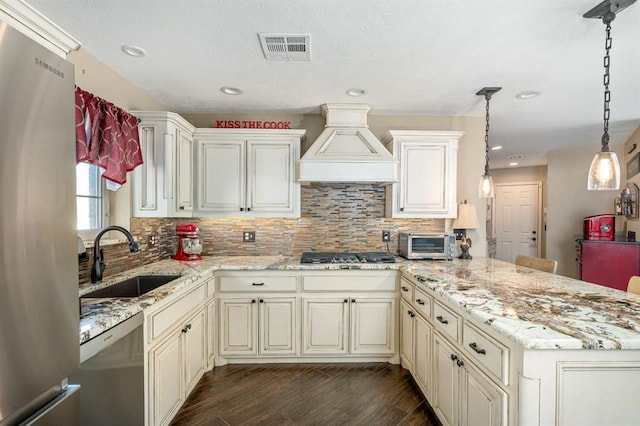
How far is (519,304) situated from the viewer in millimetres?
1432

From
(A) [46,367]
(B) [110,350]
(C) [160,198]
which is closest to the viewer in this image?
(A) [46,367]

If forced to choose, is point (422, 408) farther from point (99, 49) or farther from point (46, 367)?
point (99, 49)

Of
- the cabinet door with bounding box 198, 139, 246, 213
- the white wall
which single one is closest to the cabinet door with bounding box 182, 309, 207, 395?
the cabinet door with bounding box 198, 139, 246, 213

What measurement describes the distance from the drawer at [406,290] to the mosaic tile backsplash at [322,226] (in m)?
0.70

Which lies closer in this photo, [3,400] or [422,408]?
[3,400]

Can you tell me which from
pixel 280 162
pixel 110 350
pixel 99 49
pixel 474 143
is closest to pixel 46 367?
pixel 110 350

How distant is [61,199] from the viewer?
84 centimetres

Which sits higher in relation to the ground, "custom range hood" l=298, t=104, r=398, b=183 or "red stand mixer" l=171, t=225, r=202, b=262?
"custom range hood" l=298, t=104, r=398, b=183

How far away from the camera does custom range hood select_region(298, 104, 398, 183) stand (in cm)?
277

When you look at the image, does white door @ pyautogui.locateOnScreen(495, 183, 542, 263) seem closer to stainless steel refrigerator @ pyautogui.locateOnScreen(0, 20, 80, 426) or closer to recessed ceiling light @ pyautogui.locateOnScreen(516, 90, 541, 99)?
recessed ceiling light @ pyautogui.locateOnScreen(516, 90, 541, 99)

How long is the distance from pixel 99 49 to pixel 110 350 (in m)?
1.86

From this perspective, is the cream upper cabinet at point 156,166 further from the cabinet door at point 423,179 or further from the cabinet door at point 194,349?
the cabinet door at point 423,179

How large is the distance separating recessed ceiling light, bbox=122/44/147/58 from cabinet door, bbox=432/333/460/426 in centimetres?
264

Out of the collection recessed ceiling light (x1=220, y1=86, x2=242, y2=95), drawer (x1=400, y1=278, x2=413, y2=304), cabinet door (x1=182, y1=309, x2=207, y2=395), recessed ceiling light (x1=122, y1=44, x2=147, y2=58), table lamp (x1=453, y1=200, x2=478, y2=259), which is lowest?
cabinet door (x1=182, y1=309, x2=207, y2=395)
